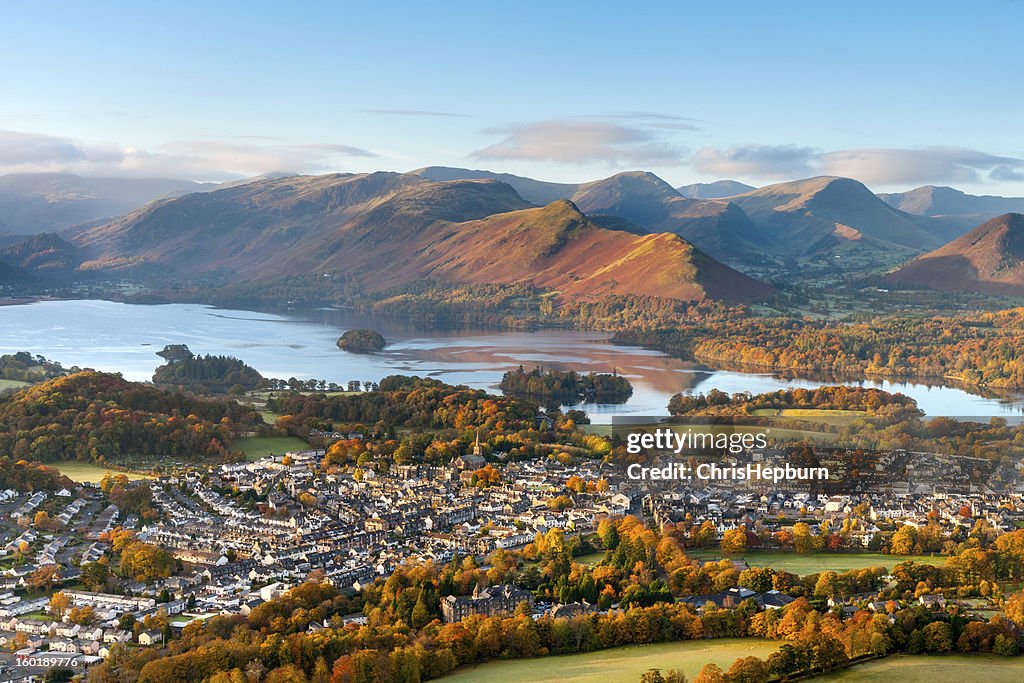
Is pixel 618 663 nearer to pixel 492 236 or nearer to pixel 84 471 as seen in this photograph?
pixel 84 471

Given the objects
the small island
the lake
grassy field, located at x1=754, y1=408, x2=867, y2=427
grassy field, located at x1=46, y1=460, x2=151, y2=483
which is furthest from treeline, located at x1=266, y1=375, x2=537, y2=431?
the small island

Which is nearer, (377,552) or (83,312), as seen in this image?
(377,552)

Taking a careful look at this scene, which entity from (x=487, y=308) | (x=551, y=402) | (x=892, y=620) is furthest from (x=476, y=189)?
(x=892, y=620)

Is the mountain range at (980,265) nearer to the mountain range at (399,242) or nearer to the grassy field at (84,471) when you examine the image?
the mountain range at (399,242)

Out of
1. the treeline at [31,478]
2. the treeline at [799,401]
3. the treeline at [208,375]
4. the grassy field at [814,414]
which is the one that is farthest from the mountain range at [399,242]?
the treeline at [31,478]

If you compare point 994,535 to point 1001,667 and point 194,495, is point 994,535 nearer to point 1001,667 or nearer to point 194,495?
point 1001,667
